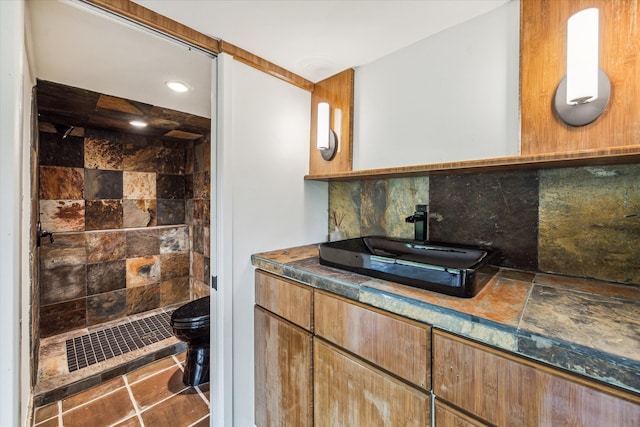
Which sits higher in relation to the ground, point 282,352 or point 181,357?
point 282,352

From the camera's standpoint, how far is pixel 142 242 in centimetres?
293

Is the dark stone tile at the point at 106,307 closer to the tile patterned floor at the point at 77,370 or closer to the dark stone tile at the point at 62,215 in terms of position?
the tile patterned floor at the point at 77,370

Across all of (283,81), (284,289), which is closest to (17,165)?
(284,289)

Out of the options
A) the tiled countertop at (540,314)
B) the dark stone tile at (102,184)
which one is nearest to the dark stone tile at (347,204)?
the tiled countertop at (540,314)

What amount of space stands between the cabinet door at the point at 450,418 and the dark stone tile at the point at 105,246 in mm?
3124

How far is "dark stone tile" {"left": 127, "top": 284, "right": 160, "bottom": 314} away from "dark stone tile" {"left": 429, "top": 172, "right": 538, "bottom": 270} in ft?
9.76

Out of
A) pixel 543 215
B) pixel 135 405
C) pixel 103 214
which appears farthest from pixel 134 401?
pixel 543 215

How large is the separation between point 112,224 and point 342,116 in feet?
8.66

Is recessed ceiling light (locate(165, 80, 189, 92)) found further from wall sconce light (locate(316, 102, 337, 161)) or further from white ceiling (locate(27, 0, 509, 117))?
wall sconce light (locate(316, 102, 337, 161))

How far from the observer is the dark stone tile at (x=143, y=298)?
286 cm

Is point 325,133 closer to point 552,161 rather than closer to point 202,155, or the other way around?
point 552,161

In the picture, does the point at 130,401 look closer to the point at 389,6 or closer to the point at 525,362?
the point at 525,362

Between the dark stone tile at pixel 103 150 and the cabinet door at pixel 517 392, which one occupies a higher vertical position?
the dark stone tile at pixel 103 150

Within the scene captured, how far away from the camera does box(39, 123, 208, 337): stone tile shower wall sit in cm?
246
